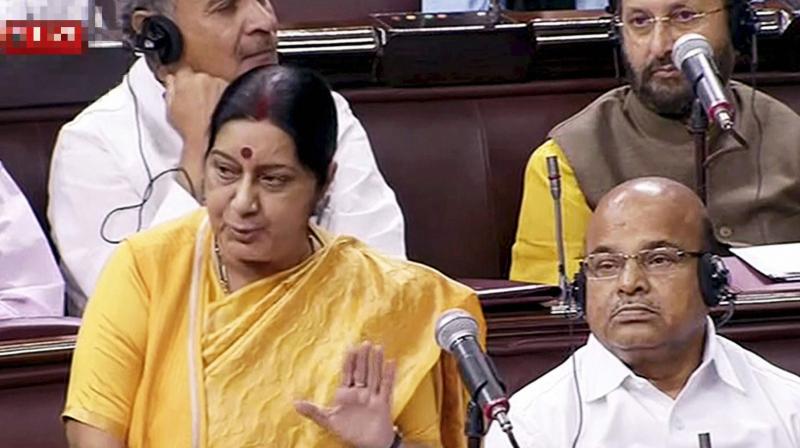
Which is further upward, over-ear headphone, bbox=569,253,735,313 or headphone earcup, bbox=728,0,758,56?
headphone earcup, bbox=728,0,758,56

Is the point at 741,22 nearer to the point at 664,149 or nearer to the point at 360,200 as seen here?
the point at 664,149

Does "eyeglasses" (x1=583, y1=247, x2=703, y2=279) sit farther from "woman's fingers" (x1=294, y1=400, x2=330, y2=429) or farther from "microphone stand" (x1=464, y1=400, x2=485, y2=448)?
"microphone stand" (x1=464, y1=400, x2=485, y2=448)

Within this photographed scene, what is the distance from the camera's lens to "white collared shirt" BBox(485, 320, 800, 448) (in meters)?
2.68

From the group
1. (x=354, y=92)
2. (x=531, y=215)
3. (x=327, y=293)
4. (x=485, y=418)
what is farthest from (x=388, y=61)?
(x=485, y=418)

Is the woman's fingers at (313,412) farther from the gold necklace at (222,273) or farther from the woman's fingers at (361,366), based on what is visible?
the gold necklace at (222,273)

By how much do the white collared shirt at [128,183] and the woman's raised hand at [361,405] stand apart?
78cm

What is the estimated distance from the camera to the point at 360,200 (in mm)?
3387

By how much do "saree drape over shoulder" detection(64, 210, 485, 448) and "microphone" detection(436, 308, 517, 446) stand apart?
46cm

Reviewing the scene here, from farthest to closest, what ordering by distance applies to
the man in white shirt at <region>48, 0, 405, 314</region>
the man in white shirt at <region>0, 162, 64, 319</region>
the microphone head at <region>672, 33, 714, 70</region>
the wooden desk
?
the man in white shirt at <region>48, 0, 405, 314</region> → the man in white shirt at <region>0, 162, 64, 319</region> → the wooden desk → the microphone head at <region>672, 33, 714, 70</region>

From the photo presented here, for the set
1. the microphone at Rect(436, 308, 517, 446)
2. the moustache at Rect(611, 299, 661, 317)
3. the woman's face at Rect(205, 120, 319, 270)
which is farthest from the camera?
the moustache at Rect(611, 299, 661, 317)

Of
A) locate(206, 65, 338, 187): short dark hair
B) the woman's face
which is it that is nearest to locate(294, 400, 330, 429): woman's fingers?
the woman's face

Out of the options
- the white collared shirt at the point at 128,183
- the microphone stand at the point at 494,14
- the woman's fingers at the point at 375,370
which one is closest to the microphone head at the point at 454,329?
the woman's fingers at the point at 375,370

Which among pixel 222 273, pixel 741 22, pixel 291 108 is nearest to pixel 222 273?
pixel 222 273

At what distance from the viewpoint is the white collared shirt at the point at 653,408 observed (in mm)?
2684
